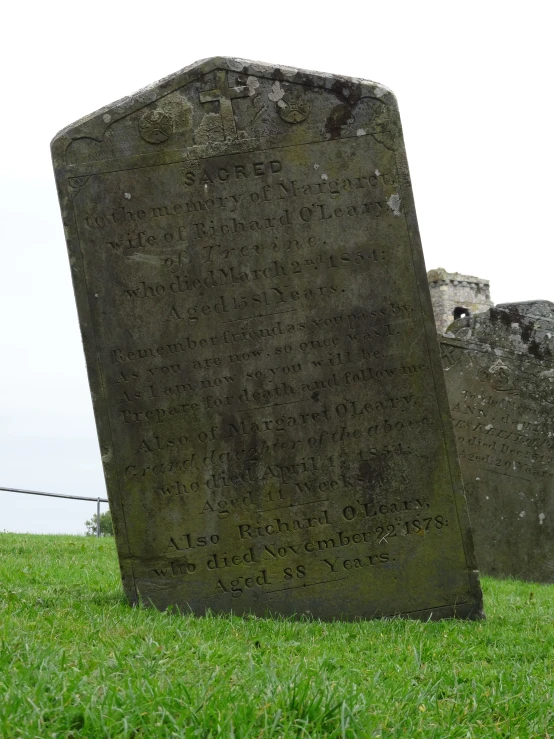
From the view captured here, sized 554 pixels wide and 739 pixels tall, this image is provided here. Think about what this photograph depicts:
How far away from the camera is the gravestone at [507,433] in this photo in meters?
8.98

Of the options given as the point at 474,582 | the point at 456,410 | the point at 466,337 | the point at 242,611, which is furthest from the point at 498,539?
the point at 242,611

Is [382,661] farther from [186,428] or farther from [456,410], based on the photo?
[456,410]

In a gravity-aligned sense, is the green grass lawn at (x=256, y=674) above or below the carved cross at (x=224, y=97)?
below

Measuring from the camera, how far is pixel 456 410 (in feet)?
30.4

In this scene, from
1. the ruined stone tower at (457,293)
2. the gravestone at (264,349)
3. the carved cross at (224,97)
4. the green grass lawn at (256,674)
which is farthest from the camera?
the ruined stone tower at (457,293)

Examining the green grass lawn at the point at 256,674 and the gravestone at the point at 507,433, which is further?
the gravestone at the point at 507,433

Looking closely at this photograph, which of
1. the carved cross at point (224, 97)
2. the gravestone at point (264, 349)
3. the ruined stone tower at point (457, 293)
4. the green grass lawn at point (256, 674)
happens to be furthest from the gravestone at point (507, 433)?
the ruined stone tower at point (457, 293)

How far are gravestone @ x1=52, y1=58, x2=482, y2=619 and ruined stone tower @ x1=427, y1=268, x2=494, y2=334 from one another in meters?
19.8

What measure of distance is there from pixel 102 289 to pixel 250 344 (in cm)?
99

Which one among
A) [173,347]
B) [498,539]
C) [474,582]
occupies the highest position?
[173,347]

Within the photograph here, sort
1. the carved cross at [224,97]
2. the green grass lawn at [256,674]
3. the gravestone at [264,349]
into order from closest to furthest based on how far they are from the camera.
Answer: the green grass lawn at [256,674], the gravestone at [264,349], the carved cross at [224,97]

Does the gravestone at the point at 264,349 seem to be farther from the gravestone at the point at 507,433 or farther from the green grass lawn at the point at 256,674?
the gravestone at the point at 507,433

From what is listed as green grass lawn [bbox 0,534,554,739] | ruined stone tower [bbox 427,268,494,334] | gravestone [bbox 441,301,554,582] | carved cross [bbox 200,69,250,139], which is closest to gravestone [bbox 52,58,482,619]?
carved cross [bbox 200,69,250,139]

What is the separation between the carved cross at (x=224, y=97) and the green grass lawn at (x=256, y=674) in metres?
3.03
